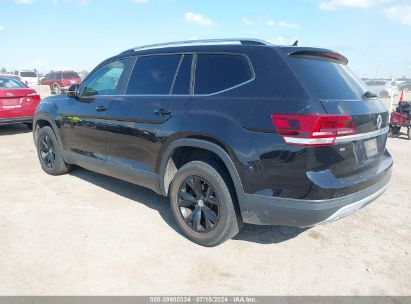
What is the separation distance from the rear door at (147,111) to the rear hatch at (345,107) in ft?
3.87

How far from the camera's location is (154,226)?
383 cm

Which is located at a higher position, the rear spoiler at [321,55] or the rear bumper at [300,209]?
the rear spoiler at [321,55]

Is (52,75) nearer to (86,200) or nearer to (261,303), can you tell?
(86,200)

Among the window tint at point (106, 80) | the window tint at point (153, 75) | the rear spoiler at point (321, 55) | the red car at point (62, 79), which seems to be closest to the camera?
the rear spoiler at point (321, 55)

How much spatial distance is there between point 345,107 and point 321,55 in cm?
65

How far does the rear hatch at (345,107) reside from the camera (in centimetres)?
271

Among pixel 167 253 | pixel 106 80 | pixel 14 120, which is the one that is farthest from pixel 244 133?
pixel 14 120

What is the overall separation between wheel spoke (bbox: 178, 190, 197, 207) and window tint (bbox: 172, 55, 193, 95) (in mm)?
1021

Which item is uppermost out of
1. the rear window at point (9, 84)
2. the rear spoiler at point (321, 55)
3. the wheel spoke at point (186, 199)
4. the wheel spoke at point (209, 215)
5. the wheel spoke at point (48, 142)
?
the rear spoiler at point (321, 55)

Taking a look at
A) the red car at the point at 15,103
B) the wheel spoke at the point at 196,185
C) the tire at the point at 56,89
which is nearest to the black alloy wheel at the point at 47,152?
the wheel spoke at the point at 196,185

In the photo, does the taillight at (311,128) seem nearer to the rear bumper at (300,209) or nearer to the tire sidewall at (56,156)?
the rear bumper at (300,209)

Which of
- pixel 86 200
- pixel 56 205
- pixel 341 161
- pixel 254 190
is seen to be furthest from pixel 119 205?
pixel 341 161

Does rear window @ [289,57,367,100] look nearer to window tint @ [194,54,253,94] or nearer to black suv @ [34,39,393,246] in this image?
black suv @ [34,39,393,246]

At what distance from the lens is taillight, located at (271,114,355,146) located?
8.47ft
